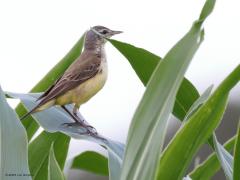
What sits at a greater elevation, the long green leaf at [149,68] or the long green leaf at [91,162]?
the long green leaf at [149,68]

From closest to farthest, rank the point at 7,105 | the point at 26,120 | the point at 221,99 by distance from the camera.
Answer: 1. the point at 221,99
2. the point at 7,105
3. the point at 26,120

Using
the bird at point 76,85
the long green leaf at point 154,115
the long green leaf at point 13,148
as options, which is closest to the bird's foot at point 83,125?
A: the bird at point 76,85

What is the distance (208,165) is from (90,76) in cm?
71

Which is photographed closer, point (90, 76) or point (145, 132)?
point (145, 132)

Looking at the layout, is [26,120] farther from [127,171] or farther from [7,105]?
[127,171]

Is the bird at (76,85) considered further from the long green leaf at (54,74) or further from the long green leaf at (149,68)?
the long green leaf at (149,68)

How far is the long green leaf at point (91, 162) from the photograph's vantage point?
212 centimetres

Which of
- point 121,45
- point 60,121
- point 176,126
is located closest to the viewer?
point 121,45

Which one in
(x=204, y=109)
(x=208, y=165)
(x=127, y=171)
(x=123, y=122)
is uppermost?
(x=204, y=109)

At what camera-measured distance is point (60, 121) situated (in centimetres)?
203

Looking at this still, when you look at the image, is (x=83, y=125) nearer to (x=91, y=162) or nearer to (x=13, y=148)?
(x=91, y=162)

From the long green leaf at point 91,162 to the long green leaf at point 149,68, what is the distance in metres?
0.38

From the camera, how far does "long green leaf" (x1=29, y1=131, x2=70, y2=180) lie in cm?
200

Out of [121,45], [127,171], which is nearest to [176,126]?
[121,45]
